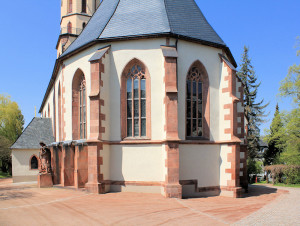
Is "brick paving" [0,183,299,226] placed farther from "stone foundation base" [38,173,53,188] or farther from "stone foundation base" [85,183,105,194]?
"stone foundation base" [38,173,53,188]

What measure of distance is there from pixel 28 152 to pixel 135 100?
16415mm

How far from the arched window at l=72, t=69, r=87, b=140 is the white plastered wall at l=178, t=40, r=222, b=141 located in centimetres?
563

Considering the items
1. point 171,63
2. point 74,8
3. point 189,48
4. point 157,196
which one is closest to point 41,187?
point 157,196

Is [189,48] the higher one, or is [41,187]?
[189,48]

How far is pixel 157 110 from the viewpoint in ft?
43.8

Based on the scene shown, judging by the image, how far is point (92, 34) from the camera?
15.5 metres

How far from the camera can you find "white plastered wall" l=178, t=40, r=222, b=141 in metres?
13.6

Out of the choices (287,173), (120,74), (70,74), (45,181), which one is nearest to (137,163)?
(120,74)

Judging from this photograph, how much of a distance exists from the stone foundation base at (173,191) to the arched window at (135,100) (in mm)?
2772

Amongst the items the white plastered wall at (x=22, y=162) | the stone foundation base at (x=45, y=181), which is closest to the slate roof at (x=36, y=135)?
the white plastered wall at (x=22, y=162)

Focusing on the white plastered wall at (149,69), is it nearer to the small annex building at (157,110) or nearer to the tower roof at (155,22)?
the small annex building at (157,110)

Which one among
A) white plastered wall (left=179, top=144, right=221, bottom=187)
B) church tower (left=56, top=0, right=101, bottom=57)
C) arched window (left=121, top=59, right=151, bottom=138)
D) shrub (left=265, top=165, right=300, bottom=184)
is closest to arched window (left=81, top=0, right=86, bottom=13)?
church tower (left=56, top=0, right=101, bottom=57)

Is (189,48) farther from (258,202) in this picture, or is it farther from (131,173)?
(258,202)

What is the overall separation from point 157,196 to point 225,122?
507 centimetres
